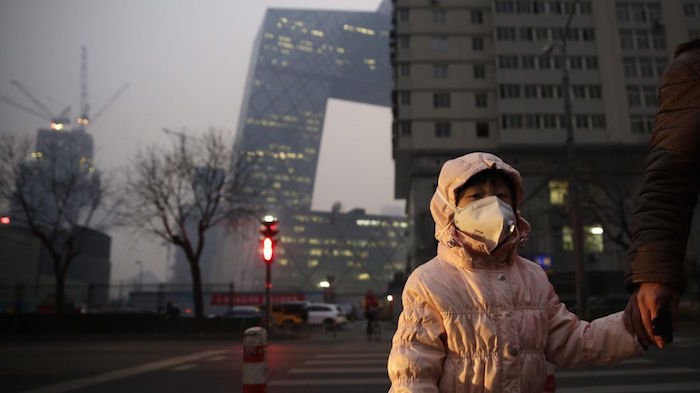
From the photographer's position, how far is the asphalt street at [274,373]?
734cm

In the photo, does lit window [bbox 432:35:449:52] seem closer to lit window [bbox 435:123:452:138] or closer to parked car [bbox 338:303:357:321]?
lit window [bbox 435:123:452:138]

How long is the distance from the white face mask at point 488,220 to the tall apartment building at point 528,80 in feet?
138

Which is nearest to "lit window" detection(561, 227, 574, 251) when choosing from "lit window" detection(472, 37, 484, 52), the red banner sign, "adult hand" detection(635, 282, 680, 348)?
"lit window" detection(472, 37, 484, 52)

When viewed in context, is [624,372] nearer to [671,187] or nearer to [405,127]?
[671,187]

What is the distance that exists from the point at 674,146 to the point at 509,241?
68 cm

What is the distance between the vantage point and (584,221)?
1168 inches

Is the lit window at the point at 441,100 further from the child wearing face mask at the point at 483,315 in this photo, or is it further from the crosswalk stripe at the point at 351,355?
the child wearing face mask at the point at 483,315

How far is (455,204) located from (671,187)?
31.5 inches

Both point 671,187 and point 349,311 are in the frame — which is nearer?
point 671,187

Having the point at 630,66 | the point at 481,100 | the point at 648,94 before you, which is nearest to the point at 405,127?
the point at 481,100

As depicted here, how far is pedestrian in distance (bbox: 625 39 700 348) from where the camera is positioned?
5.49 ft

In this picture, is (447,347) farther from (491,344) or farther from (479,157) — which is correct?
(479,157)

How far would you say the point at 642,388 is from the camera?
22.5 ft

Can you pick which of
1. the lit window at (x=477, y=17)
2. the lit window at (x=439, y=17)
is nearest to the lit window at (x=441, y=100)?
the lit window at (x=439, y=17)
